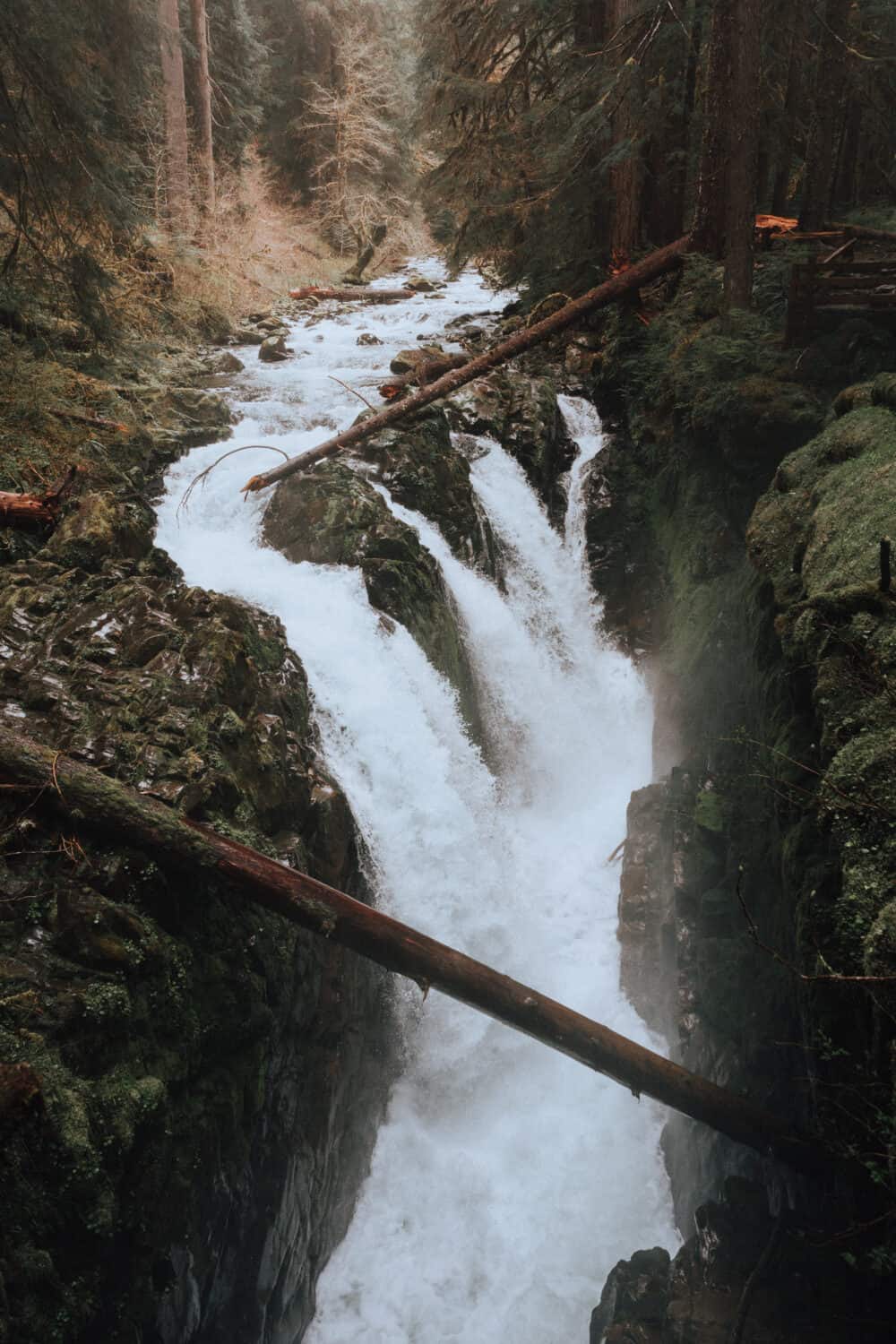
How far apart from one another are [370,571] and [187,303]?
10233 mm

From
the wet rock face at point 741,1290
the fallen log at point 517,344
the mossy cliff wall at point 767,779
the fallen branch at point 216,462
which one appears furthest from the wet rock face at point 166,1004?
the fallen log at point 517,344

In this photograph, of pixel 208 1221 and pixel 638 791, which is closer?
pixel 208 1221

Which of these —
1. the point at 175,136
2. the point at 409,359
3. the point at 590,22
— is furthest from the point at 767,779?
the point at 175,136

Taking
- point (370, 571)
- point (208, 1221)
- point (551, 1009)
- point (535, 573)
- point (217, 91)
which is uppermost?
point (217, 91)

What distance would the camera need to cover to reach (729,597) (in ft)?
27.6

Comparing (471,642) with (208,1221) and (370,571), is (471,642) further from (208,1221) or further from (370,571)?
(208,1221)

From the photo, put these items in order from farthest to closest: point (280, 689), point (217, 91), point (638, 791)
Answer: point (217, 91) → point (638, 791) → point (280, 689)

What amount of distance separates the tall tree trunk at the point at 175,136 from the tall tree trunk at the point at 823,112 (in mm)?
12283

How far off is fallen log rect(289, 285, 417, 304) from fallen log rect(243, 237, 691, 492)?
980cm

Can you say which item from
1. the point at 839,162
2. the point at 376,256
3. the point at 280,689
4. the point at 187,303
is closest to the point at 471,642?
Answer: the point at 280,689

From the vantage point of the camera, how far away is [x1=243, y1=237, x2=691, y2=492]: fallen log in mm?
11023

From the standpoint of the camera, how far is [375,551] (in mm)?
9094

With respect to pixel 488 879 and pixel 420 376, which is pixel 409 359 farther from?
pixel 488 879

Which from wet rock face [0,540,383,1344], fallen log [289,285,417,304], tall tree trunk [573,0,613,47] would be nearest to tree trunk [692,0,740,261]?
tall tree trunk [573,0,613,47]
